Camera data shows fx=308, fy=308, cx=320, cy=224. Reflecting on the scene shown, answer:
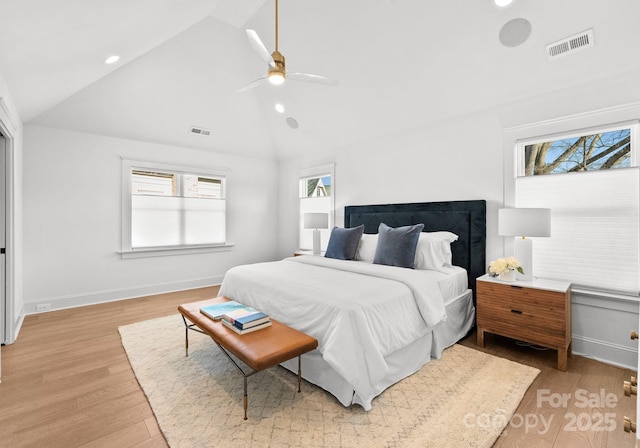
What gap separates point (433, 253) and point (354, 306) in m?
1.55

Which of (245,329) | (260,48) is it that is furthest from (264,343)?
(260,48)

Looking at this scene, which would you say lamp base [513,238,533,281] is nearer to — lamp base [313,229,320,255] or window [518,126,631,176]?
window [518,126,631,176]

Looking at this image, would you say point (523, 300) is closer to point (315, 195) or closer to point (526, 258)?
point (526, 258)

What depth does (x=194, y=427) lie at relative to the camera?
5.98 ft

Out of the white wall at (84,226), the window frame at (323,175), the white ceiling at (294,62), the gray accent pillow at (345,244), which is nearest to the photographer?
the white ceiling at (294,62)

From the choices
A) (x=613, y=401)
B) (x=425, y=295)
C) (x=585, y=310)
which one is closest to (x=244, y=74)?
(x=425, y=295)

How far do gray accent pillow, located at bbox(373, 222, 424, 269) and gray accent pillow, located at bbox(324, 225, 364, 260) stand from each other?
44cm

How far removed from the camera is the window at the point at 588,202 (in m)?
2.60

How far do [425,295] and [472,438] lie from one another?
3.39 ft

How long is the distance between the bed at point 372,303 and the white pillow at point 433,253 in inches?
0.9

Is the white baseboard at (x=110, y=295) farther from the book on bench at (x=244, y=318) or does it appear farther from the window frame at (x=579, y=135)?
the window frame at (x=579, y=135)

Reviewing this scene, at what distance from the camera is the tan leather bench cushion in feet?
5.85

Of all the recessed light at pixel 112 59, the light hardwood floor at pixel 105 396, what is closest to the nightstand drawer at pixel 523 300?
the light hardwood floor at pixel 105 396

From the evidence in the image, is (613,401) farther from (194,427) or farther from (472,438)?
(194,427)
